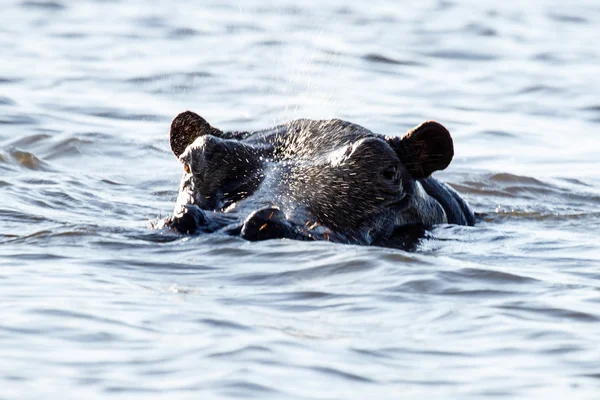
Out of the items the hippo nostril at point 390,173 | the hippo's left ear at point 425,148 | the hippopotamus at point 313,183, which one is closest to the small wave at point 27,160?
the hippopotamus at point 313,183

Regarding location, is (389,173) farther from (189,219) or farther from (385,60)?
(385,60)

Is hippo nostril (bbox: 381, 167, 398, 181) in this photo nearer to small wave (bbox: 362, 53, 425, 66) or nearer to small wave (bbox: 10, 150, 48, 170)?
small wave (bbox: 10, 150, 48, 170)

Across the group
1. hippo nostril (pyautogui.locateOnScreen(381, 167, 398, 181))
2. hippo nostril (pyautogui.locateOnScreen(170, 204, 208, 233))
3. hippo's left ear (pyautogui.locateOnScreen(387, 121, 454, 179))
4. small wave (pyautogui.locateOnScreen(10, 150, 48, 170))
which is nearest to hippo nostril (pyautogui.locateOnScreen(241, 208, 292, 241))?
hippo nostril (pyautogui.locateOnScreen(170, 204, 208, 233))

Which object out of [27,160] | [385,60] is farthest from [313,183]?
[385,60]

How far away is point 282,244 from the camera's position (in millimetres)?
6520

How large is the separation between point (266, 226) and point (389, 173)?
131 cm

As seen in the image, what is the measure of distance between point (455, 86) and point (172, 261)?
40.8 ft

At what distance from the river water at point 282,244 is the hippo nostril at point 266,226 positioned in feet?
0.24

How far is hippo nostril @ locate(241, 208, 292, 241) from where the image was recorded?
251 inches

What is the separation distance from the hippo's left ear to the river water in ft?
1.58

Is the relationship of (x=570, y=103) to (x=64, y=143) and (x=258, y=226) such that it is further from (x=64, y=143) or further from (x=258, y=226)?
(x=258, y=226)

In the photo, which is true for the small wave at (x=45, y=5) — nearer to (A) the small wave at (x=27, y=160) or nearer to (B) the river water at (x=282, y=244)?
(B) the river water at (x=282, y=244)

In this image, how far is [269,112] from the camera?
52.2 ft

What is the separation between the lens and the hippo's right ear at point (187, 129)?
27.0 ft
